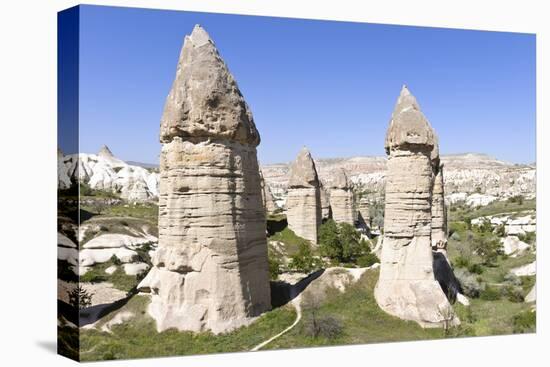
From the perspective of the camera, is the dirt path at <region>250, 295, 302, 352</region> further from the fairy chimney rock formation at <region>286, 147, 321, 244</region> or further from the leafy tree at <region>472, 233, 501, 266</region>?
the fairy chimney rock formation at <region>286, 147, 321, 244</region>

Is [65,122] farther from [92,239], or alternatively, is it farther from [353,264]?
[353,264]

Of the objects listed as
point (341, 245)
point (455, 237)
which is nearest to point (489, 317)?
point (341, 245)

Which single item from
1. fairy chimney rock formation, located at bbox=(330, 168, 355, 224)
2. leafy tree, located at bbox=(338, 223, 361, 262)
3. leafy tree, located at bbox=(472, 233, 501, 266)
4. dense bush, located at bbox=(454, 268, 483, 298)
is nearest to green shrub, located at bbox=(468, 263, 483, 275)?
dense bush, located at bbox=(454, 268, 483, 298)

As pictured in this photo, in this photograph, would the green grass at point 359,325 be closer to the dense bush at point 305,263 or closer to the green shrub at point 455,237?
the dense bush at point 305,263

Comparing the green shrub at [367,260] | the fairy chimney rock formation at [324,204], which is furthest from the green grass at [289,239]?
the fairy chimney rock formation at [324,204]

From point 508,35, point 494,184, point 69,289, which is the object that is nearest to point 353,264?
point 508,35

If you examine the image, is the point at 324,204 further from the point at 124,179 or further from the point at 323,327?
the point at 323,327
